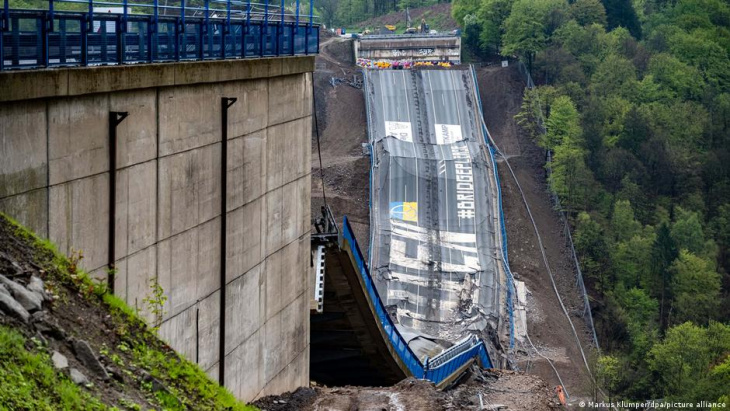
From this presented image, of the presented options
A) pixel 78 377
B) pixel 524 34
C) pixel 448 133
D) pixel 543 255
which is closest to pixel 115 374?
pixel 78 377

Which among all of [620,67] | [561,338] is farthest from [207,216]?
[620,67]

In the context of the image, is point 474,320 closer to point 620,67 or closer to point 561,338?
point 561,338

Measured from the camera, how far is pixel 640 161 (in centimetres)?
9319

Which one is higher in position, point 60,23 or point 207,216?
point 60,23

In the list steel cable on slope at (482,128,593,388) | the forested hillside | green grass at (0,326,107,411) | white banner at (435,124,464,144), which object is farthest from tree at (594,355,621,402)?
green grass at (0,326,107,411)

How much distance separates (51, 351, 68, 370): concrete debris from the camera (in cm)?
1334

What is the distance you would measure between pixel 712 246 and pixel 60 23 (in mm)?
70579

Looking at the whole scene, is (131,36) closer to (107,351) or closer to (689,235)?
(107,351)

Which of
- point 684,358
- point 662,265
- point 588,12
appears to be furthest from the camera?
point 588,12

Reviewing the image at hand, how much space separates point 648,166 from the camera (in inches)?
3666

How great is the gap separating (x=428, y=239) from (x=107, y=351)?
188 feet

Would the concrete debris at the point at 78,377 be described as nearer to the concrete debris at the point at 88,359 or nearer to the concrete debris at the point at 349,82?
the concrete debris at the point at 88,359

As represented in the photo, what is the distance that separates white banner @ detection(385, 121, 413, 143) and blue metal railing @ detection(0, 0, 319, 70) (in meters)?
59.0

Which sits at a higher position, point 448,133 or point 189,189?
point 189,189
